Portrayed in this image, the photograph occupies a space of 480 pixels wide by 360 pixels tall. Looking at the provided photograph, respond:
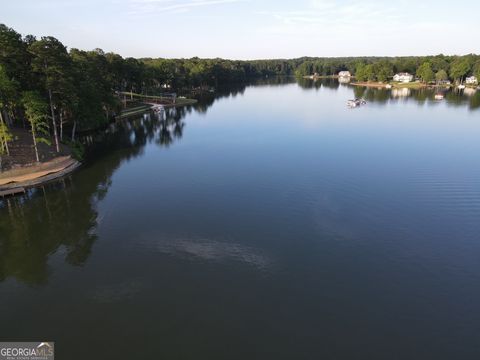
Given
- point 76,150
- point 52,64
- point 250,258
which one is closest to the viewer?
point 250,258

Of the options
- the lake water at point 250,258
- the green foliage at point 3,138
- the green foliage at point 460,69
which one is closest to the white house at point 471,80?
the green foliage at point 460,69

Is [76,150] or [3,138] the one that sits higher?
[3,138]

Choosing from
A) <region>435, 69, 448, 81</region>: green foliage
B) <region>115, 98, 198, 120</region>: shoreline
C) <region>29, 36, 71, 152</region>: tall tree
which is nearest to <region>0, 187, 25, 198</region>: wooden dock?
<region>29, 36, 71, 152</region>: tall tree

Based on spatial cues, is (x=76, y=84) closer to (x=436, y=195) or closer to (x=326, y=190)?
(x=326, y=190)

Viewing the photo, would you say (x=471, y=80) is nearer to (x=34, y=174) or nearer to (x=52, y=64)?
(x=52, y=64)

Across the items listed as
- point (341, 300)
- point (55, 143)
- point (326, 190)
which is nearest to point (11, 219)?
point (55, 143)

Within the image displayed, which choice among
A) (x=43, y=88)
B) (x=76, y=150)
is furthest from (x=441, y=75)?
(x=43, y=88)
